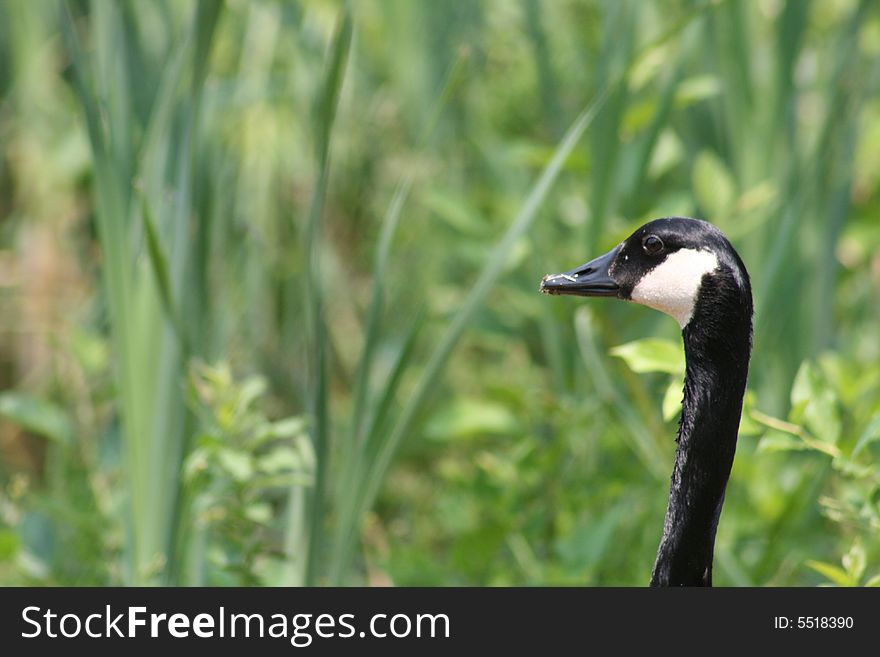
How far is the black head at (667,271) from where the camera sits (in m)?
1.08

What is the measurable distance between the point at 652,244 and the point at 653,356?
0.42ft

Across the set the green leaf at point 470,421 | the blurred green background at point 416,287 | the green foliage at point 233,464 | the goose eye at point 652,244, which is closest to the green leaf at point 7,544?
the blurred green background at point 416,287

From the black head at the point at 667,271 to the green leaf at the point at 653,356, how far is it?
6 centimetres

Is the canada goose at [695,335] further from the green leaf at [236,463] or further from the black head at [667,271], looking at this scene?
the green leaf at [236,463]

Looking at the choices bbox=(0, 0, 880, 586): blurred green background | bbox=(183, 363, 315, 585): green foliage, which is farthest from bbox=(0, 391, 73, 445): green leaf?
bbox=(183, 363, 315, 585): green foliage

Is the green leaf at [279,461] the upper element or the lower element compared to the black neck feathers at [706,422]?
upper

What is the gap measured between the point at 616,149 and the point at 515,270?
1.42 ft

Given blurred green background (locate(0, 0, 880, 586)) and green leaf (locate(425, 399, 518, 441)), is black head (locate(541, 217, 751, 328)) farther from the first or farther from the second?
green leaf (locate(425, 399, 518, 441))

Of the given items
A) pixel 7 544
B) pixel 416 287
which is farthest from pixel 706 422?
pixel 416 287

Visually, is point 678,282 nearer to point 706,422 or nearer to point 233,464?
point 706,422

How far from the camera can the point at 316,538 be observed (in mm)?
1314

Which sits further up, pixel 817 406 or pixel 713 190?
pixel 713 190

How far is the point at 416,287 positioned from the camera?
90.6 inches

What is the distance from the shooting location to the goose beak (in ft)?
3.79
